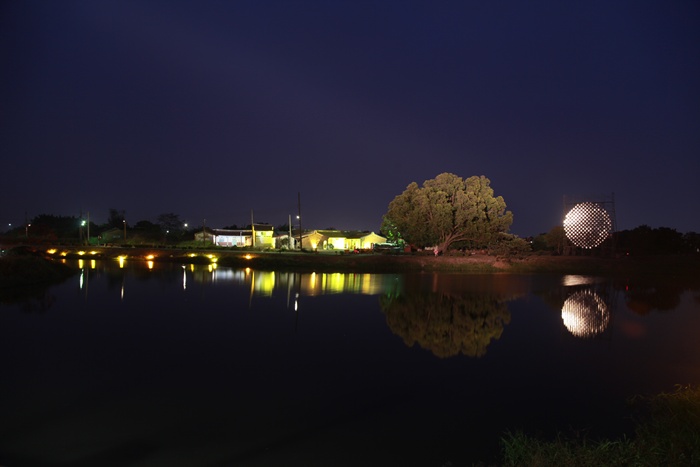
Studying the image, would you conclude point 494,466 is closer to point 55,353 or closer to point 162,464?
point 162,464

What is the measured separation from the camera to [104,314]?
16016 millimetres

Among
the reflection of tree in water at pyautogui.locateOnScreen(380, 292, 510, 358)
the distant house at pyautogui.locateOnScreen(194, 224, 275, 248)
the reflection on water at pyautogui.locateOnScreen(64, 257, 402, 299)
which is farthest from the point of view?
the distant house at pyautogui.locateOnScreen(194, 224, 275, 248)

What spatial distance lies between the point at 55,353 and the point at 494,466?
10418 mm

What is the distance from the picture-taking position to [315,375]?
933cm

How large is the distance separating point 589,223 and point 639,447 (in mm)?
43987

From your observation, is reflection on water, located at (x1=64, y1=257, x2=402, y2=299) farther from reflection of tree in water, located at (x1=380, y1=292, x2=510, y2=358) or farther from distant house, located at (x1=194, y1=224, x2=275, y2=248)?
distant house, located at (x1=194, y1=224, x2=275, y2=248)

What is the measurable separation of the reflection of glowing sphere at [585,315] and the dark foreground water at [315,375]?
154 mm

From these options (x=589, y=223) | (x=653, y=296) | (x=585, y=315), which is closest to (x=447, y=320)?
(x=585, y=315)

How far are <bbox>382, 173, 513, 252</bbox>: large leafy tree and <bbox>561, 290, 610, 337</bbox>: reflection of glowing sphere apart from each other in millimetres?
18469

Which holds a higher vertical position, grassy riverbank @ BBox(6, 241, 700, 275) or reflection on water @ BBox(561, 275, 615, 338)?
grassy riverbank @ BBox(6, 241, 700, 275)

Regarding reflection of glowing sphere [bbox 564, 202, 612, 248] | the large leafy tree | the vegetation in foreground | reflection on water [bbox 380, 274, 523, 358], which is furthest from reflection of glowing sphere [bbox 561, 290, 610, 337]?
reflection of glowing sphere [bbox 564, 202, 612, 248]

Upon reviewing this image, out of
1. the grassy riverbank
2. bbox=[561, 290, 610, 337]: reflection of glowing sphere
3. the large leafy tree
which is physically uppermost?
the large leafy tree

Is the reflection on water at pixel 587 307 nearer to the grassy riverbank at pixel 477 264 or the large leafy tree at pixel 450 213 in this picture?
the grassy riverbank at pixel 477 264

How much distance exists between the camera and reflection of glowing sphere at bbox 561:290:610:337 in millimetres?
14738
